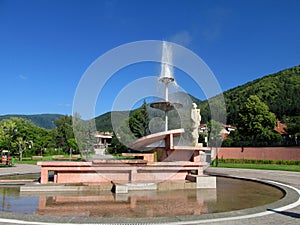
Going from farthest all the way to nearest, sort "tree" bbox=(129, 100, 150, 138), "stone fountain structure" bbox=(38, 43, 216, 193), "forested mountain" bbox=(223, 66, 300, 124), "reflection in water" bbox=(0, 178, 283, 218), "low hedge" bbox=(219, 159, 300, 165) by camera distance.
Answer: "forested mountain" bbox=(223, 66, 300, 124) → "tree" bbox=(129, 100, 150, 138) → "low hedge" bbox=(219, 159, 300, 165) → "stone fountain structure" bbox=(38, 43, 216, 193) → "reflection in water" bbox=(0, 178, 283, 218)

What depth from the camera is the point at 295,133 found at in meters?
44.4

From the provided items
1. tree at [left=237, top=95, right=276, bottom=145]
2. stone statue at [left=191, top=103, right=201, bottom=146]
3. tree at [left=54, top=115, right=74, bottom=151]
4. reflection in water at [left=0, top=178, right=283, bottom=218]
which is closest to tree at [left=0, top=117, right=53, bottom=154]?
tree at [left=54, top=115, right=74, bottom=151]

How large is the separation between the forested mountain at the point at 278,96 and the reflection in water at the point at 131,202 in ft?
185

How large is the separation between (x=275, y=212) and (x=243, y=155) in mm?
33539

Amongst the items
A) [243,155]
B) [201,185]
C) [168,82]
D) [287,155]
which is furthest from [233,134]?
[201,185]

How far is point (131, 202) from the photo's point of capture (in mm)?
7730

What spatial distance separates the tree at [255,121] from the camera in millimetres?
41688

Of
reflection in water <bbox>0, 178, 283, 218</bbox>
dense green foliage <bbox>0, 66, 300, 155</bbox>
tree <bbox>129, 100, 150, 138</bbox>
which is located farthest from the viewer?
tree <bbox>129, 100, 150, 138</bbox>

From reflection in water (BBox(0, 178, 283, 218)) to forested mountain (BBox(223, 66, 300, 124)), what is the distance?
56409mm

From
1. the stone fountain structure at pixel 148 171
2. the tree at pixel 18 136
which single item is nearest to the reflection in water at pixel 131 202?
the stone fountain structure at pixel 148 171

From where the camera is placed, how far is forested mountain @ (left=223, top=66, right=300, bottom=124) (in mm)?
61812

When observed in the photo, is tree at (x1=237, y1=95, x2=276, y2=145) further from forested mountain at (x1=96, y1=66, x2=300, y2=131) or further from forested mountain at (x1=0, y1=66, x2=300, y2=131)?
Answer: forested mountain at (x1=0, y1=66, x2=300, y2=131)

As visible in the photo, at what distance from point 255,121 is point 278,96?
979 inches

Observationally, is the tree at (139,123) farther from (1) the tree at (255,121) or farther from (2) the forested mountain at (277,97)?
(2) the forested mountain at (277,97)
